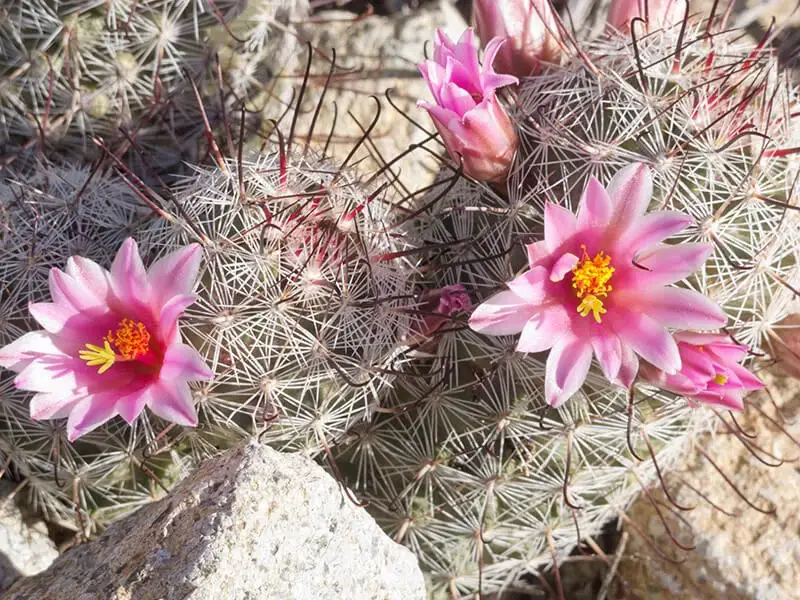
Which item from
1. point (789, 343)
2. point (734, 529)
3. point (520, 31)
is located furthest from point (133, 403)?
point (734, 529)

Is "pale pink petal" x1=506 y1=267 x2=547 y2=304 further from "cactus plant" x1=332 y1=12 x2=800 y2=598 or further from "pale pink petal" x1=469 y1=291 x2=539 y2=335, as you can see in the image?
"cactus plant" x1=332 y1=12 x2=800 y2=598

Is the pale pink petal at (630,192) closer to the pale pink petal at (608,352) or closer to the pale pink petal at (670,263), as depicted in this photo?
the pale pink petal at (670,263)

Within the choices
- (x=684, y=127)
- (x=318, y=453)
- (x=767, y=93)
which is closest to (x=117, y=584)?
(x=318, y=453)

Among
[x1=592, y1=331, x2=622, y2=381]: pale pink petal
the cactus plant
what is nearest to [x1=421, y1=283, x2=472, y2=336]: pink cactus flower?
the cactus plant

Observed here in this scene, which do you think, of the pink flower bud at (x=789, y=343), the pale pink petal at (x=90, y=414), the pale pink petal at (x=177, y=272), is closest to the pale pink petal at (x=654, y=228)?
the pink flower bud at (x=789, y=343)

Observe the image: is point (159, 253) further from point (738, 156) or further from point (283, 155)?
point (738, 156)
